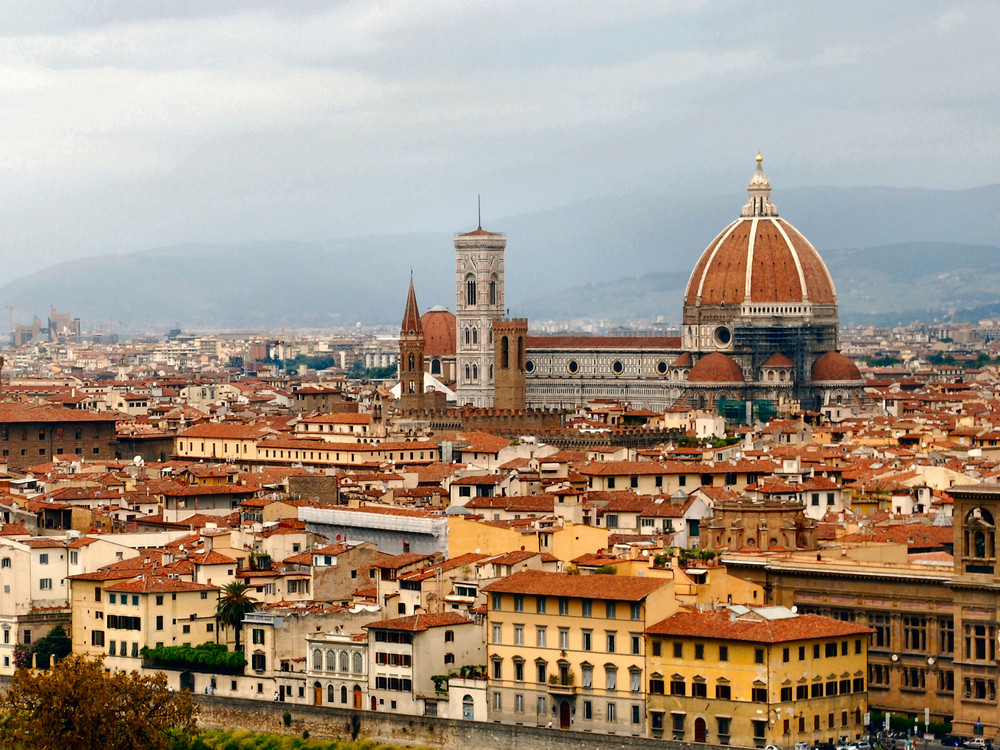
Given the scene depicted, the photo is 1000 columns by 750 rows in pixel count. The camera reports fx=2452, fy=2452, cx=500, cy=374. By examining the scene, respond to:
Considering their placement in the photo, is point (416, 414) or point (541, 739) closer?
point (541, 739)

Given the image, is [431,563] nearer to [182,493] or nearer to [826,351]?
[182,493]

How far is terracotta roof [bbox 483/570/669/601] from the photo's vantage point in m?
43.6

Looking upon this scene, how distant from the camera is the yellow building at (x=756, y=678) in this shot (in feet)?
136

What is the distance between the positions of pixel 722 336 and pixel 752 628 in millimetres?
94688

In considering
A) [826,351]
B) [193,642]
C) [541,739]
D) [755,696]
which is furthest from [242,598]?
[826,351]

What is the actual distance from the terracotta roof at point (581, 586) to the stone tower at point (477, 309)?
301 ft

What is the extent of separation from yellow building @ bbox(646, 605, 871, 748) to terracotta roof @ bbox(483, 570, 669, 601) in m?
0.77

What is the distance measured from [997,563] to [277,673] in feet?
47.2

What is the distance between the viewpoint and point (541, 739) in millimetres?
43375

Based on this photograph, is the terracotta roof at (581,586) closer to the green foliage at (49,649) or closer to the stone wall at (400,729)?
the stone wall at (400,729)

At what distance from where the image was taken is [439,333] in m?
159

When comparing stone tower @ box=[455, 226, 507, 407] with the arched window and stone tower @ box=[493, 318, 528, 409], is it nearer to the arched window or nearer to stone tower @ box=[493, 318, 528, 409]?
the arched window

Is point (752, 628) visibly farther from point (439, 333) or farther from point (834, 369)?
point (439, 333)

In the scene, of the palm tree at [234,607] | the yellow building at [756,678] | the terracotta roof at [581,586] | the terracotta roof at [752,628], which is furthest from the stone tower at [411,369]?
the yellow building at [756,678]
